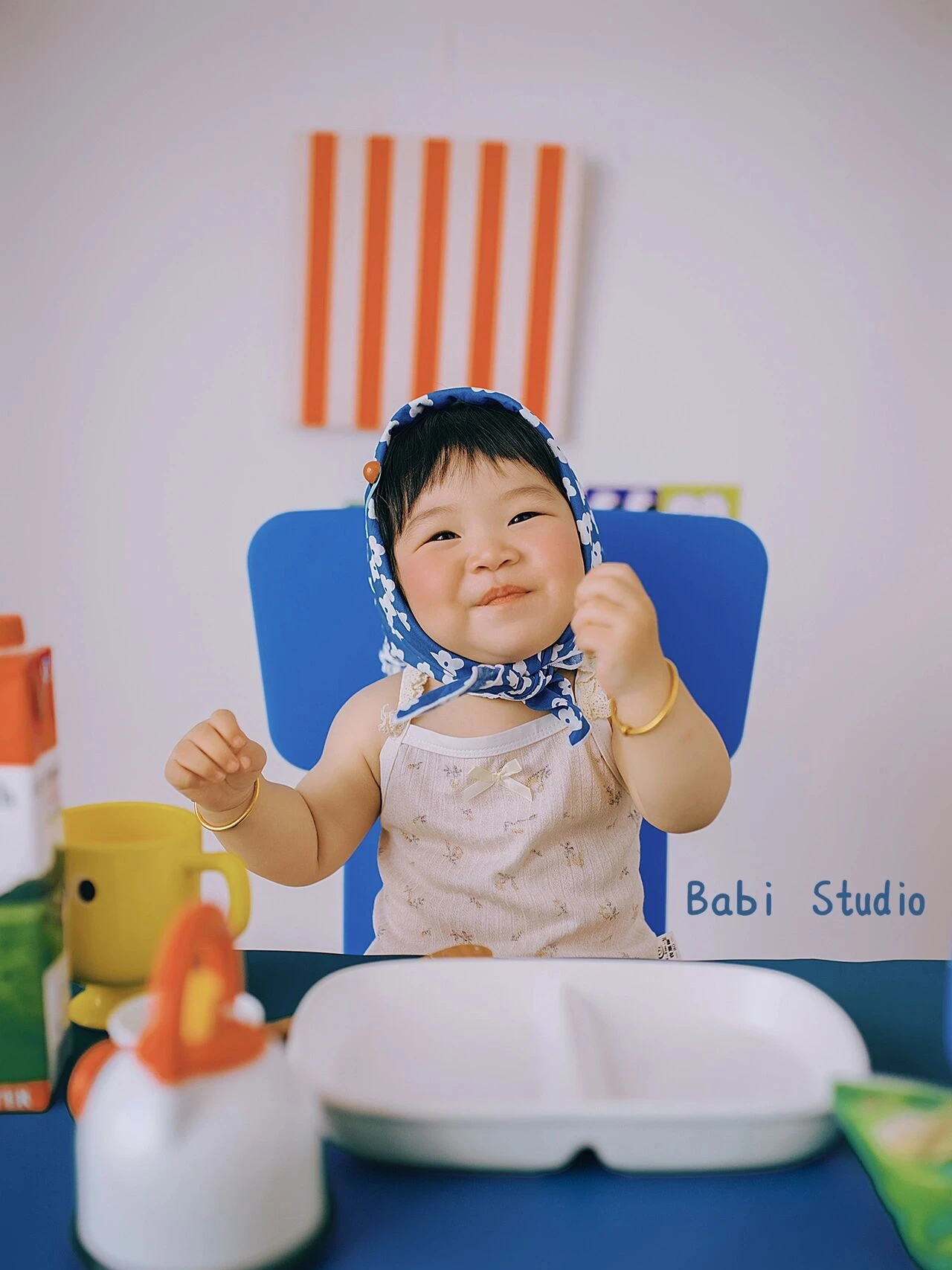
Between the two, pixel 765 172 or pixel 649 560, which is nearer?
pixel 649 560

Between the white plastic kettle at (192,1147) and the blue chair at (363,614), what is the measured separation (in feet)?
2.63

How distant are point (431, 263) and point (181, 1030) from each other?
1.71m

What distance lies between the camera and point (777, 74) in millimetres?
1930

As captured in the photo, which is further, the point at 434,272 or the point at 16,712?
the point at 434,272

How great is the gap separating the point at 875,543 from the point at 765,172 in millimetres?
725

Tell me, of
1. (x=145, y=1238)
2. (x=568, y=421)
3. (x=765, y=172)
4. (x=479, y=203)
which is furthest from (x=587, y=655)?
(x=765, y=172)

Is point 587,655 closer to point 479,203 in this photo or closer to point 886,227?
point 479,203

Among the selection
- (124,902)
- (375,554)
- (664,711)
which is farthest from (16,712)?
(375,554)

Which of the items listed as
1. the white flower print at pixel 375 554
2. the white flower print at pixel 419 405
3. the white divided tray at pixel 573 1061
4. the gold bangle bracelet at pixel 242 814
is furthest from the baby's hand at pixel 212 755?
the white flower print at pixel 419 405

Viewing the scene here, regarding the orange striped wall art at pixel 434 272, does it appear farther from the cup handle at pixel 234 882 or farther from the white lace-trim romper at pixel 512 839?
the cup handle at pixel 234 882

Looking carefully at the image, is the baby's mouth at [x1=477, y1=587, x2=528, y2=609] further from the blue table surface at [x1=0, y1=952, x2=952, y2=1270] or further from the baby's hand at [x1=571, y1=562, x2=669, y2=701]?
the blue table surface at [x1=0, y1=952, x2=952, y2=1270]

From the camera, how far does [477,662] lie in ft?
3.52

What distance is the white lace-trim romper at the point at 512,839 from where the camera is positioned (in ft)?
3.50

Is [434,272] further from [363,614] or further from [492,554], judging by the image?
[492,554]
